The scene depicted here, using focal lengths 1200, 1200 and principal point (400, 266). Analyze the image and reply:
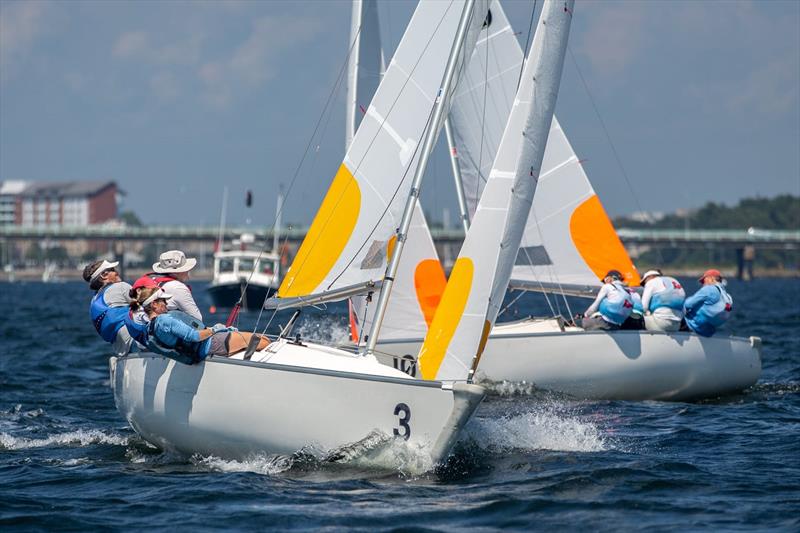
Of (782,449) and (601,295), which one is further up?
(601,295)

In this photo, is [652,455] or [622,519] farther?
[652,455]

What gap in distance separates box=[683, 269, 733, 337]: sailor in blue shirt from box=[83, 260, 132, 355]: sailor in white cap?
21.5ft

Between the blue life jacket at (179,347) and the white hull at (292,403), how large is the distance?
0.30 feet

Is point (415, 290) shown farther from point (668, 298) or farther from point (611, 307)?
point (668, 298)

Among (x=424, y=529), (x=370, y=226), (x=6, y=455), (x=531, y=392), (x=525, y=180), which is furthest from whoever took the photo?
(x=531, y=392)

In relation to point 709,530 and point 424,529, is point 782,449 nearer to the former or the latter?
point 709,530

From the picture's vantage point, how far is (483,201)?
29.2 feet

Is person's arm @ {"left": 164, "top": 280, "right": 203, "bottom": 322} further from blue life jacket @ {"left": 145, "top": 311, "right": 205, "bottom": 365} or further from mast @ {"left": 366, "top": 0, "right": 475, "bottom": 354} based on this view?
mast @ {"left": 366, "top": 0, "right": 475, "bottom": 354}

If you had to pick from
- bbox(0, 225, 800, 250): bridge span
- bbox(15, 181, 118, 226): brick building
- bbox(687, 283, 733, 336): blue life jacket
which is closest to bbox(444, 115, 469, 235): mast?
bbox(687, 283, 733, 336): blue life jacket

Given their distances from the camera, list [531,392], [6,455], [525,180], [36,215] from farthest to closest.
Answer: [36,215] < [531,392] < [6,455] < [525,180]

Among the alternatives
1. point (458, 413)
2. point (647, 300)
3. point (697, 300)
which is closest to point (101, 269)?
point (458, 413)

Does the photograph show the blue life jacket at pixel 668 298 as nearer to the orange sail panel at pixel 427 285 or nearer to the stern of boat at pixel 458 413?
the orange sail panel at pixel 427 285

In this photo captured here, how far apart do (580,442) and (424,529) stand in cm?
313

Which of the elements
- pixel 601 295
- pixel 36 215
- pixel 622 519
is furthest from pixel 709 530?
pixel 36 215
